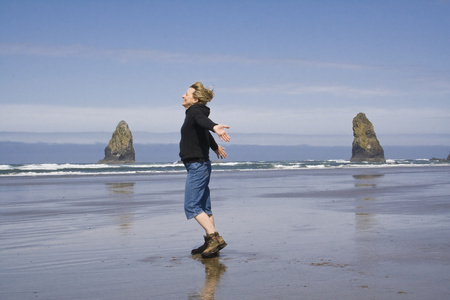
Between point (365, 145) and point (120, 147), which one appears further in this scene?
point (120, 147)

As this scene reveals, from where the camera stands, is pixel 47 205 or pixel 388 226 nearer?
pixel 388 226

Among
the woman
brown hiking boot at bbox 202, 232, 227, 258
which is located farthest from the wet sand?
the woman

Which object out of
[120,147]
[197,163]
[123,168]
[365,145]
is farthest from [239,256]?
[120,147]

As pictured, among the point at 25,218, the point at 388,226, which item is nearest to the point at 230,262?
the point at 388,226

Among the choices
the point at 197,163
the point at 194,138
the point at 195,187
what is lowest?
the point at 195,187

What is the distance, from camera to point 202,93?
6098 mm

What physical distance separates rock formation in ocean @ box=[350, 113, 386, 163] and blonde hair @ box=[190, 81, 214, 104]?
81.7 meters

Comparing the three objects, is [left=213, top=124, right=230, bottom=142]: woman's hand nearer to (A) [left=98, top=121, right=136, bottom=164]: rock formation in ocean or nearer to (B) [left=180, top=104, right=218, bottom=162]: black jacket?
(B) [left=180, top=104, right=218, bottom=162]: black jacket

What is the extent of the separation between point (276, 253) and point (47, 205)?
8.93m

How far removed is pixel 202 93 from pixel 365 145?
84673 mm

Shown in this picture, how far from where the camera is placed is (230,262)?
5.25m

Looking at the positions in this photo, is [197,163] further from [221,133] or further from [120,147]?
[120,147]

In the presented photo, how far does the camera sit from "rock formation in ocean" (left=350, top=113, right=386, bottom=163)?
85.9m

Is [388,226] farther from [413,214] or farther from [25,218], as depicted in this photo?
[25,218]
